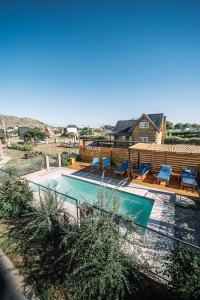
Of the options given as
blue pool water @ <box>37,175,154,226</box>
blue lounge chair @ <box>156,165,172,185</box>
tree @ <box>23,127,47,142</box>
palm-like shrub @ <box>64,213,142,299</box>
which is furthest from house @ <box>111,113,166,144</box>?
palm-like shrub @ <box>64,213,142,299</box>

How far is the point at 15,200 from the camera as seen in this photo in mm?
6453

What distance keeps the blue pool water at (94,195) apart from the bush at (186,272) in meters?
1.90

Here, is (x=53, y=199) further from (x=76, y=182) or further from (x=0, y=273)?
(x=76, y=182)

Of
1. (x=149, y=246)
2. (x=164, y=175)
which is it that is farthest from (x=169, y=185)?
(x=149, y=246)

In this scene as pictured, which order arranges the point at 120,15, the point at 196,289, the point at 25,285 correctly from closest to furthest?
the point at 196,289
the point at 25,285
the point at 120,15

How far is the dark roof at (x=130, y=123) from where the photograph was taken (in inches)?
896

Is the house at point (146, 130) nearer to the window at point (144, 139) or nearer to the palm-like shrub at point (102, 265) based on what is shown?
the window at point (144, 139)

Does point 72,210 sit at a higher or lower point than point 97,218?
lower

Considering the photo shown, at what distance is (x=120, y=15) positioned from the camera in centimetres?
866

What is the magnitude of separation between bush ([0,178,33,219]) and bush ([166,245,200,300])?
5568mm

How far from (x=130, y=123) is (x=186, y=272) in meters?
25.7

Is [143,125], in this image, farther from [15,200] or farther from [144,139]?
[15,200]

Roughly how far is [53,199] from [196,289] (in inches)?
165

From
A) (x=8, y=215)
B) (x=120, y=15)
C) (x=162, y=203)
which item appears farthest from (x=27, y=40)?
(x=162, y=203)
